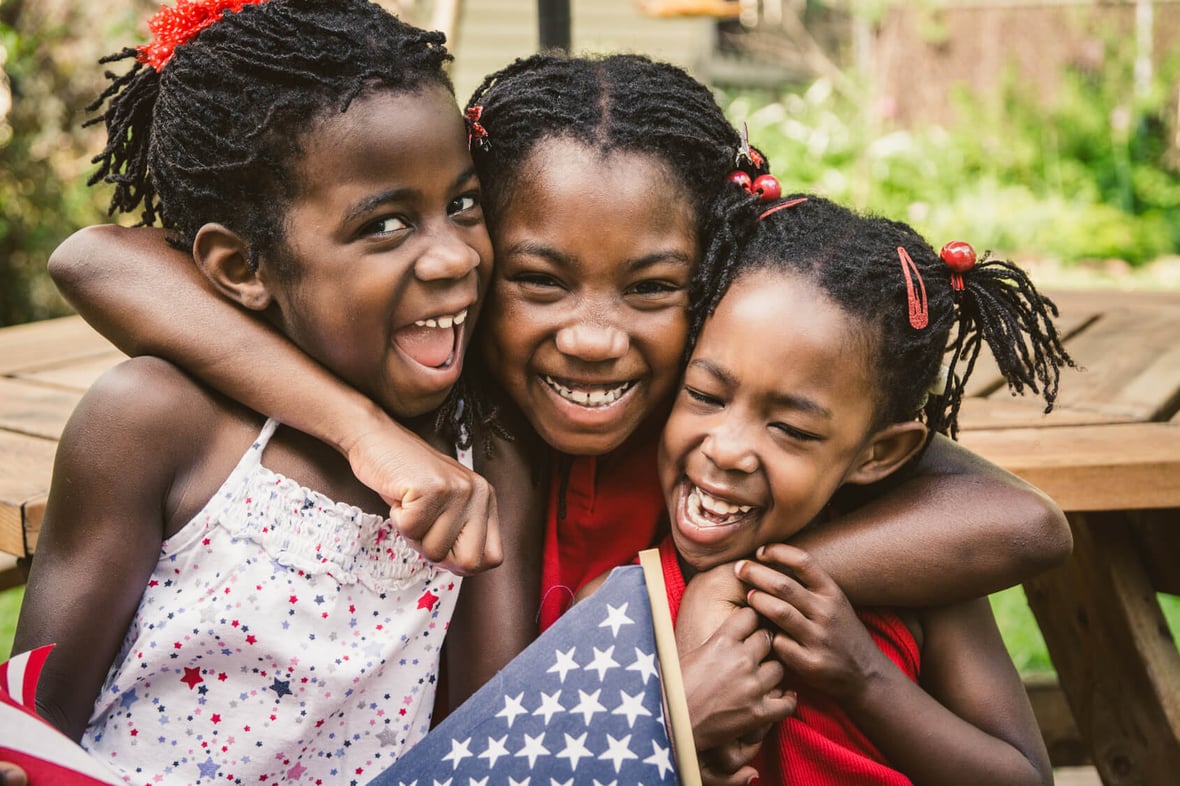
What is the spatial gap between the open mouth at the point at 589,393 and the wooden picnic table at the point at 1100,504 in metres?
0.75

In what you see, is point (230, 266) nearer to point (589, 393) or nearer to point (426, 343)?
point (426, 343)

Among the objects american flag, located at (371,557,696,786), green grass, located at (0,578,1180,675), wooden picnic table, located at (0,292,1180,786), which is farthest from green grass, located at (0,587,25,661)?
american flag, located at (371,557,696,786)

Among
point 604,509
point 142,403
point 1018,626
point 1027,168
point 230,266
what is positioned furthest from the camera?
point 1027,168

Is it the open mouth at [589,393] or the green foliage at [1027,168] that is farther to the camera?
the green foliage at [1027,168]

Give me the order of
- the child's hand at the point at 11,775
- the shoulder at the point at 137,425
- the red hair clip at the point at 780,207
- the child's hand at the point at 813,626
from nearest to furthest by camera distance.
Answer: the child's hand at the point at 11,775
the shoulder at the point at 137,425
the child's hand at the point at 813,626
the red hair clip at the point at 780,207

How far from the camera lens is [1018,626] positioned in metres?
4.02

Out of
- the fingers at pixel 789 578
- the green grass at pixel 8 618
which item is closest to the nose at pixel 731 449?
the fingers at pixel 789 578

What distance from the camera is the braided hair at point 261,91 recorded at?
1.54m

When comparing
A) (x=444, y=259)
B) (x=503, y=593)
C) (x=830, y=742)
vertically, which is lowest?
(x=830, y=742)

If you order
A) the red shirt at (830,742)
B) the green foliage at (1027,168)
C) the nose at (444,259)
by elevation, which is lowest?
the green foliage at (1027,168)

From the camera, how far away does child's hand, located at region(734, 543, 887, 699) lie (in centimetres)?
163

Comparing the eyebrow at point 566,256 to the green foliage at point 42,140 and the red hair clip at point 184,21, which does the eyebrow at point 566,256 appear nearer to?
the red hair clip at point 184,21

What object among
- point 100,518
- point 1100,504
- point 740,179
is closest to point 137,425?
point 100,518

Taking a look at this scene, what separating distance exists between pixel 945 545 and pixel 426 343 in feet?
2.73
